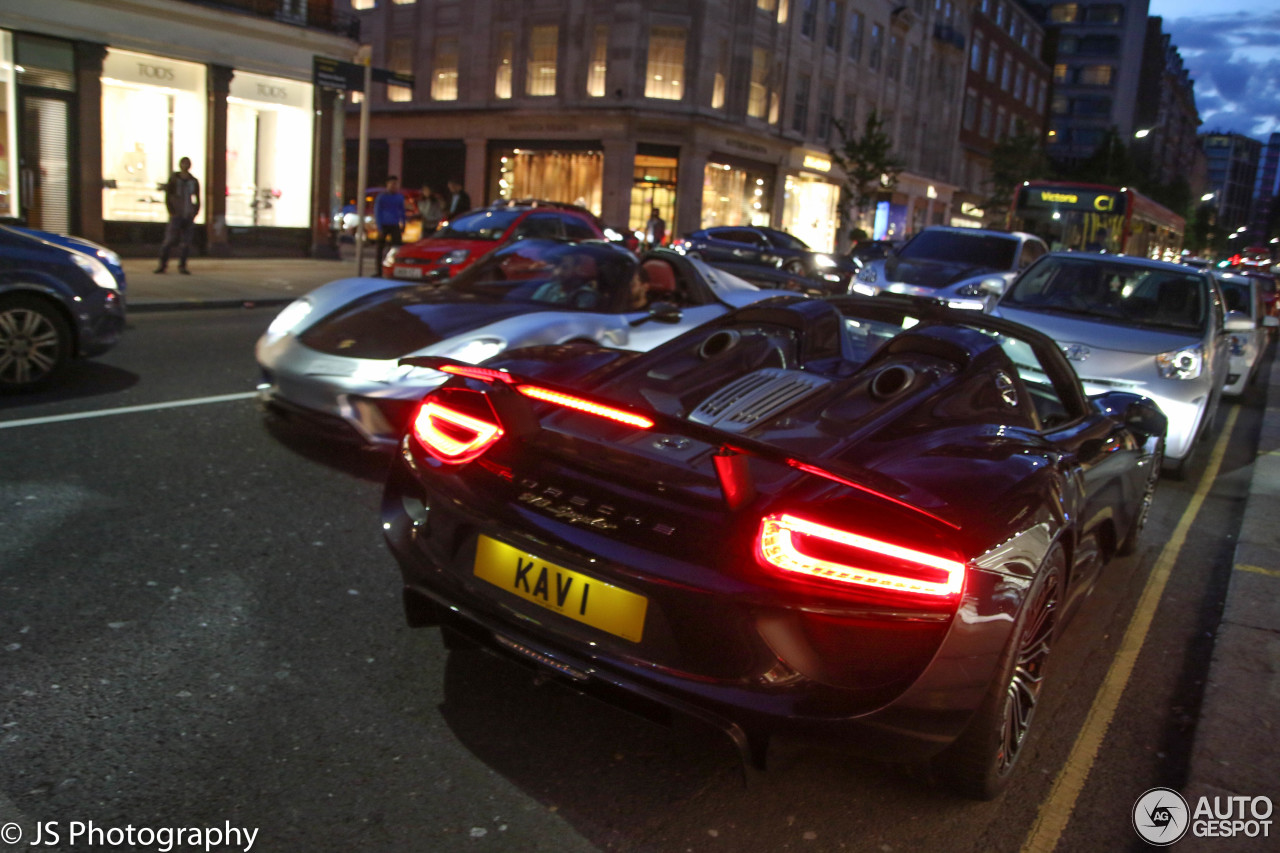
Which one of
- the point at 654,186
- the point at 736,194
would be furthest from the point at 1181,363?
the point at 736,194

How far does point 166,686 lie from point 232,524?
1.57m

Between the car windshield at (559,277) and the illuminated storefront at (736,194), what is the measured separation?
2868cm

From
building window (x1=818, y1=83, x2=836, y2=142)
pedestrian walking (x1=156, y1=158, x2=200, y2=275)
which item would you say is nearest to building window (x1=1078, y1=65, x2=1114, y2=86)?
building window (x1=818, y1=83, x2=836, y2=142)

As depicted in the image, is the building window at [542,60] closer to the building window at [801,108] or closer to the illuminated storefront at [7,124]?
the building window at [801,108]

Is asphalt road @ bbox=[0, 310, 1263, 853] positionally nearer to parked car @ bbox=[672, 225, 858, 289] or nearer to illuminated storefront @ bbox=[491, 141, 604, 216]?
parked car @ bbox=[672, 225, 858, 289]

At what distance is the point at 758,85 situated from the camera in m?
37.9

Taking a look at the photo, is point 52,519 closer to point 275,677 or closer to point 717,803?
point 275,677

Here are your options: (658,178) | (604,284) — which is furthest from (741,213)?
(604,284)

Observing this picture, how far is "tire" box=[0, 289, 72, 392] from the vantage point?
682 centimetres

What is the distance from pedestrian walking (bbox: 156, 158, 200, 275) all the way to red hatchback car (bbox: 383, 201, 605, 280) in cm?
307

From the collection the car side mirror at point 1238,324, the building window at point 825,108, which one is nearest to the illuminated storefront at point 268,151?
the car side mirror at point 1238,324

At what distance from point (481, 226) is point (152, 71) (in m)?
8.23

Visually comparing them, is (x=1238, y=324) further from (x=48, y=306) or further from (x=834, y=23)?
(x=834, y=23)

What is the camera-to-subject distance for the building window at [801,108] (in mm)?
40531
